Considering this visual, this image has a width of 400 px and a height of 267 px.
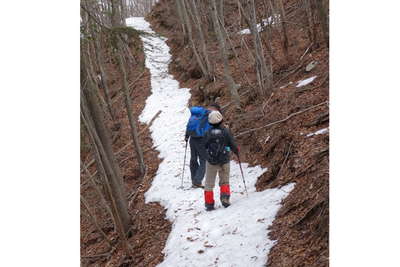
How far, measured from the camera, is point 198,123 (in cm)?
866

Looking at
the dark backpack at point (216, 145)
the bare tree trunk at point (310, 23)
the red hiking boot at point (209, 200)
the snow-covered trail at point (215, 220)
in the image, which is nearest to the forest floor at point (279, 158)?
the snow-covered trail at point (215, 220)

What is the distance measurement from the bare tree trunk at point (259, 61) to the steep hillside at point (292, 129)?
0.28m

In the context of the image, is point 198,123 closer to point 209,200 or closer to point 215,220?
point 209,200

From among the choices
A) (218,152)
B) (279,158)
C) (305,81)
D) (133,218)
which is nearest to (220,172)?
(218,152)

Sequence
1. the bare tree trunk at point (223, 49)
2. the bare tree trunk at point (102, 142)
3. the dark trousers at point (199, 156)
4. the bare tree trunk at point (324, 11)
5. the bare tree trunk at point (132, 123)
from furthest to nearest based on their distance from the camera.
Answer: the bare tree trunk at point (324, 11) → the bare tree trunk at point (223, 49) → the bare tree trunk at point (132, 123) → the dark trousers at point (199, 156) → the bare tree trunk at point (102, 142)

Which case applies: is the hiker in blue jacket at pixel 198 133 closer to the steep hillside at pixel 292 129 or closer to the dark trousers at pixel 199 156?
the dark trousers at pixel 199 156

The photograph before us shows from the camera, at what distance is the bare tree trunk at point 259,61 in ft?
34.6

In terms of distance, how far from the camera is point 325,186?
5133 mm

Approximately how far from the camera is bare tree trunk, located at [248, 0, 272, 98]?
415 inches

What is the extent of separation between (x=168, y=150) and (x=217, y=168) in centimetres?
508

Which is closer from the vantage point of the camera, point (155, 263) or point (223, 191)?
point (155, 263)

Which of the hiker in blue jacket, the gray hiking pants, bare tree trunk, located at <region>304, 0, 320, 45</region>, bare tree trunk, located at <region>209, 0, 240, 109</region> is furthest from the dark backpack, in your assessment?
bare tree trunk, located at <region>304, 0, 320, 45</region>
